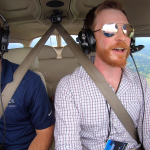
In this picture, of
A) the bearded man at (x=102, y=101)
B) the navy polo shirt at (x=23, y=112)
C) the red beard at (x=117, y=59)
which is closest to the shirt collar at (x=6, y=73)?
the navy polo shirt at (x=23, y=112)

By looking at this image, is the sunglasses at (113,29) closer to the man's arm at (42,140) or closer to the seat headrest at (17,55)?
the man's arm at (42,140)

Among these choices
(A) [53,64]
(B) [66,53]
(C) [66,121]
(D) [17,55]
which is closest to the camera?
(C) [66,121]

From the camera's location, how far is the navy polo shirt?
981mm

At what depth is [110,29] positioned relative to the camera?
881 mm

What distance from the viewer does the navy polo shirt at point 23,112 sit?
0.98m

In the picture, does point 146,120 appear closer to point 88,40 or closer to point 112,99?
point 112,99

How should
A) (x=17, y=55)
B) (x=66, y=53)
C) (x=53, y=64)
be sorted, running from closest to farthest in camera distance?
1. (x=17, y=55)
2. (x=66, y=53)
3. (x=53, y=64)

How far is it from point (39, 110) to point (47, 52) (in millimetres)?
1812

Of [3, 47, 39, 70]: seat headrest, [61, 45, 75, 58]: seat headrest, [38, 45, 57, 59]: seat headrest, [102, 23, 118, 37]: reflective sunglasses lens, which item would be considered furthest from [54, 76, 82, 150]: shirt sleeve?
[38, 45, 57, 59]: seat headrest

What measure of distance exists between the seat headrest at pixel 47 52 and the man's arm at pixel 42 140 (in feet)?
5.98

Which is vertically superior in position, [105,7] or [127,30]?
[105,7]

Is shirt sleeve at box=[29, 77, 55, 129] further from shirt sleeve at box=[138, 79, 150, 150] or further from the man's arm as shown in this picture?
shirt sleeve at box=[138, 79, 150, 150]

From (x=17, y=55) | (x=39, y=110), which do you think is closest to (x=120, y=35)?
(x=39, y=110)

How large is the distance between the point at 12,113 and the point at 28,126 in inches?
6.3
